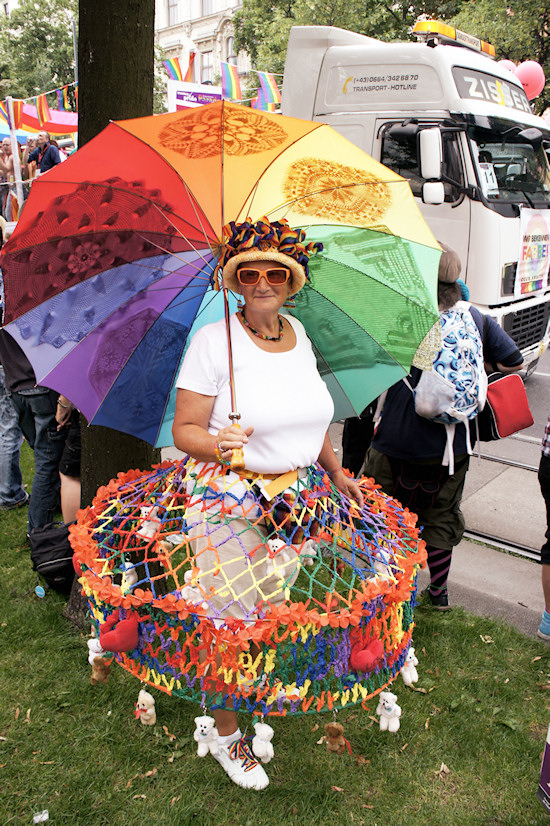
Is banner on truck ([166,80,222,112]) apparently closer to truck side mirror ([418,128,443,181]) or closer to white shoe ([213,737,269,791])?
truck side mirror ([418,128,443,181])

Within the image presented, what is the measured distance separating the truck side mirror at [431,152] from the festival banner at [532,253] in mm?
1215

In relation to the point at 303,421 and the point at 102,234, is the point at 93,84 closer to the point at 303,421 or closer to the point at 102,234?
the point at 102,234

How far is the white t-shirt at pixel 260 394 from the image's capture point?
2.30 m

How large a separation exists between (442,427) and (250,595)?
161 cm

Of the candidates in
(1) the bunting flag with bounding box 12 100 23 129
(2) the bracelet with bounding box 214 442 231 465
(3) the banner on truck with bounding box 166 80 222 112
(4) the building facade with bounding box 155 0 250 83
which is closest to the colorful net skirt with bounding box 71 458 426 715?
(2) the bracelet with bounding box 214 442 231 465

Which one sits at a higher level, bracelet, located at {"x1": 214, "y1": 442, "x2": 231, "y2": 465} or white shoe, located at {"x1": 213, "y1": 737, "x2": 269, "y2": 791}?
bracelet, located at {"x1": 214, "y1": 442, "x2": 231, "y2": 465}

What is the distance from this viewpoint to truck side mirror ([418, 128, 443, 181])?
6852 mm

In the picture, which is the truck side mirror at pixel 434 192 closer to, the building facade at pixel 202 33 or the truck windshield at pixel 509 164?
the truck windshield at pixel 509 164

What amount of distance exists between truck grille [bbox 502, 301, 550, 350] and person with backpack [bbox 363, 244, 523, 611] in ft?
13.6

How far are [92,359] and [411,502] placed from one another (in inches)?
80.7

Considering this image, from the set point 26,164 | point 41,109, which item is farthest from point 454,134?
point 41,109

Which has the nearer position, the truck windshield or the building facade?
the truck windshield

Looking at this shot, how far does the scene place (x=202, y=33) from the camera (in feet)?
159

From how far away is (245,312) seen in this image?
2436 millimetres
